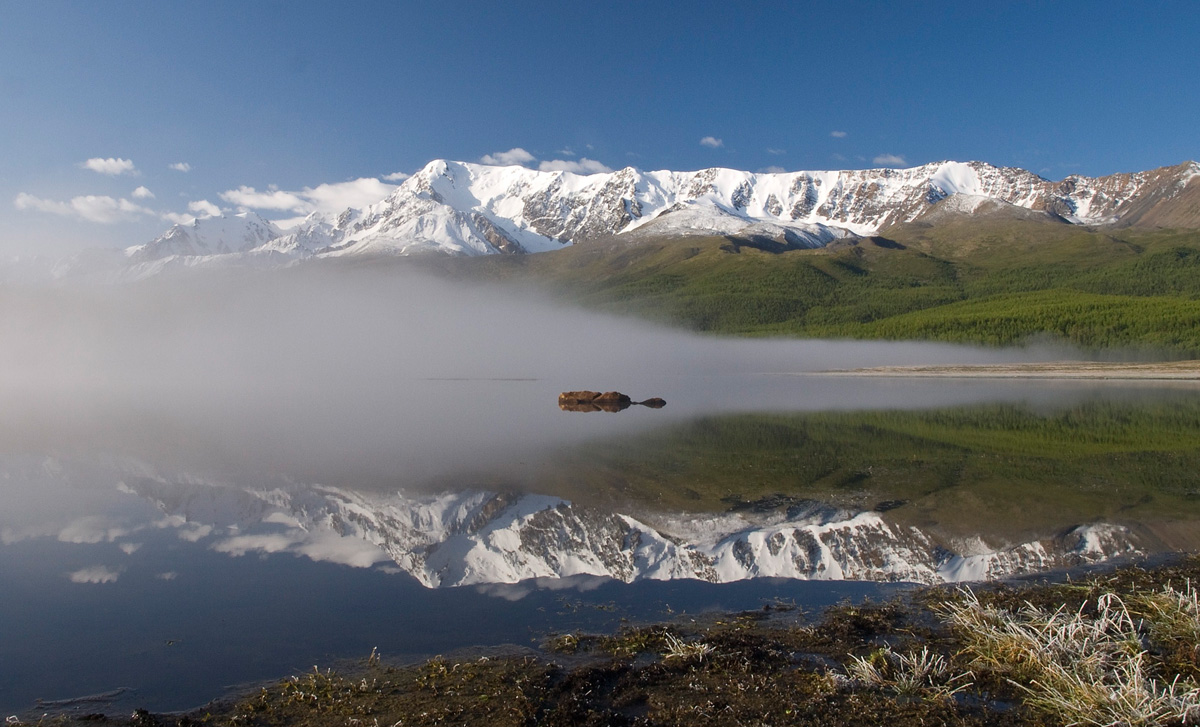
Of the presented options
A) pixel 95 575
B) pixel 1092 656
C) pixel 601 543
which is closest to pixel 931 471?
pixel 601 543

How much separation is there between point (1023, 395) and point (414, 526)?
206 feet

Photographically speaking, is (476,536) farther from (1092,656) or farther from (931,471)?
(931,471)

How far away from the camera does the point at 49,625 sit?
11.1 meters

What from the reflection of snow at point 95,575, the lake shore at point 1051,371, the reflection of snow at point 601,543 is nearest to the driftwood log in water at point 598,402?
the reflection of snow at point 601,543

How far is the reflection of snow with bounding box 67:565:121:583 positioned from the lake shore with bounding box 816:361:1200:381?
10229 centimetres

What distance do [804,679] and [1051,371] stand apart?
107m

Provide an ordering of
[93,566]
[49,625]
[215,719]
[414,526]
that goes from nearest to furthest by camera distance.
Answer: [215,719], [49,625], [93,566], [414,526]

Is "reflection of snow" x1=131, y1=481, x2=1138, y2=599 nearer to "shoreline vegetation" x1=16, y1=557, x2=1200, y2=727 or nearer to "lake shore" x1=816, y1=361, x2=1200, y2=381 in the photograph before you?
"shoreline vegetation" x1=16, y1=557, x2=1200, y2=727

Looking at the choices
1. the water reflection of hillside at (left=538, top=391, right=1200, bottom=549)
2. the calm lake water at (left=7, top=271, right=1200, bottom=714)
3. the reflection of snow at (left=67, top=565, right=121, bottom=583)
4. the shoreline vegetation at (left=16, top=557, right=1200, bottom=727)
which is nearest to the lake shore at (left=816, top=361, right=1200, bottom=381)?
the water reflection of hillside at (left=538, top=391, right=1200, bottom=549)

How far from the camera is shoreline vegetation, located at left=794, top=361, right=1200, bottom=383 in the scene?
89.2 m

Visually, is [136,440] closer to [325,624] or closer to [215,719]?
[325,624]

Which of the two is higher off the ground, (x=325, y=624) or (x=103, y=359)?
(x=103, y=359)

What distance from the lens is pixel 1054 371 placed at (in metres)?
96.9

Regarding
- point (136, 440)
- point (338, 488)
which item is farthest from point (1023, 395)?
point (136, 440)
